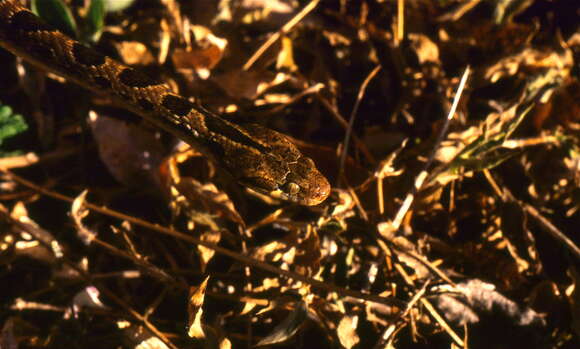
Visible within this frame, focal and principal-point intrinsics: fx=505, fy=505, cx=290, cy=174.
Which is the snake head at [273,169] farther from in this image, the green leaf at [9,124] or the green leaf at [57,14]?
the green leaf at [57,14]

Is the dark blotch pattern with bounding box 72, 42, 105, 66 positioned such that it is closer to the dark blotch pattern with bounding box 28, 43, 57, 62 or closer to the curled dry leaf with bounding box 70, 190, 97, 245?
the dark blotch pattern with bounding box 28, 43, 57, 62

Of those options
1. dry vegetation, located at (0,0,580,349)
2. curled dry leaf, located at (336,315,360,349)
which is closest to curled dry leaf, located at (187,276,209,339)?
dry vegetation, located at (0,0,580,349)

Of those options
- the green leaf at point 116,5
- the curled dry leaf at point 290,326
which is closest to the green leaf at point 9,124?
the green leaf at point 116,5

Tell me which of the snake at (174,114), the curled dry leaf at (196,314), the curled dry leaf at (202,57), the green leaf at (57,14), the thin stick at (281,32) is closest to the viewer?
the curled dry leaf at (196,314)

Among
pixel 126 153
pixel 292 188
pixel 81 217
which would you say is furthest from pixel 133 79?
pixel 292 188

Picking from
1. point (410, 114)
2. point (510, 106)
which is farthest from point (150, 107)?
point (510, 106)

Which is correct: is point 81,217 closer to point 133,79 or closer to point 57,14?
point 133,79
